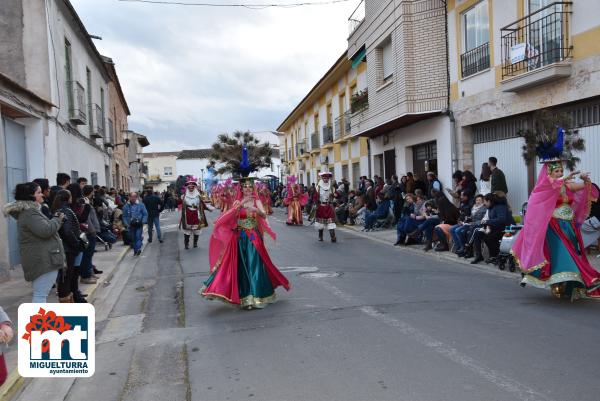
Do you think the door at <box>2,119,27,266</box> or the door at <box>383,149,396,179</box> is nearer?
the door at <box>2,119,27,266</box>

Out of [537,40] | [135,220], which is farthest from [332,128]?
[537,40]

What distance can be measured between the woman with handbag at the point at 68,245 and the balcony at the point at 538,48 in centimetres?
960

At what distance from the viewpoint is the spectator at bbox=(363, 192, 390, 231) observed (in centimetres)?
1820

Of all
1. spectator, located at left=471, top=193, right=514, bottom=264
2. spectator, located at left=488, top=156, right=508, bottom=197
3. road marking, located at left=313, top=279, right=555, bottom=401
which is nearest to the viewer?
road marking, located at left=313, top=279, right=555, bottom=401

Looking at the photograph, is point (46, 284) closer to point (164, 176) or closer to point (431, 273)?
point (431, 273)

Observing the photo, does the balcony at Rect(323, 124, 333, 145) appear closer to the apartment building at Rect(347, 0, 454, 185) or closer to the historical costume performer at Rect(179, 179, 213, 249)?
the apartment building at Rect(347, 0, 454, 185)

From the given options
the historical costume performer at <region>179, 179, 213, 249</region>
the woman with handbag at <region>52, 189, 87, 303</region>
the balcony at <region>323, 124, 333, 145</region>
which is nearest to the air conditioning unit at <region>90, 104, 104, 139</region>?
the historical costume performer at <region>179, 179, 213, 249</region>

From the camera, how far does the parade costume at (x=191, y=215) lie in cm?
1505

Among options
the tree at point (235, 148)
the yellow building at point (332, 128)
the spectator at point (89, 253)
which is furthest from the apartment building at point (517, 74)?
the tree at point (235, 148)

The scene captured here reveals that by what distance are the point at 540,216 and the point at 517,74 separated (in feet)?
22.8

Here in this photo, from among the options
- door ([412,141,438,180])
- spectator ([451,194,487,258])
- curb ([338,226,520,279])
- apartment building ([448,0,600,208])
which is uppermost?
apartment building ([448,0,600,208])

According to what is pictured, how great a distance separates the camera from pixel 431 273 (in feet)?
31.2

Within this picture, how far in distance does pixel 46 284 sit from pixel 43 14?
422 inches

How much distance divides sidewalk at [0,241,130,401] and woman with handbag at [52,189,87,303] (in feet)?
2.19
